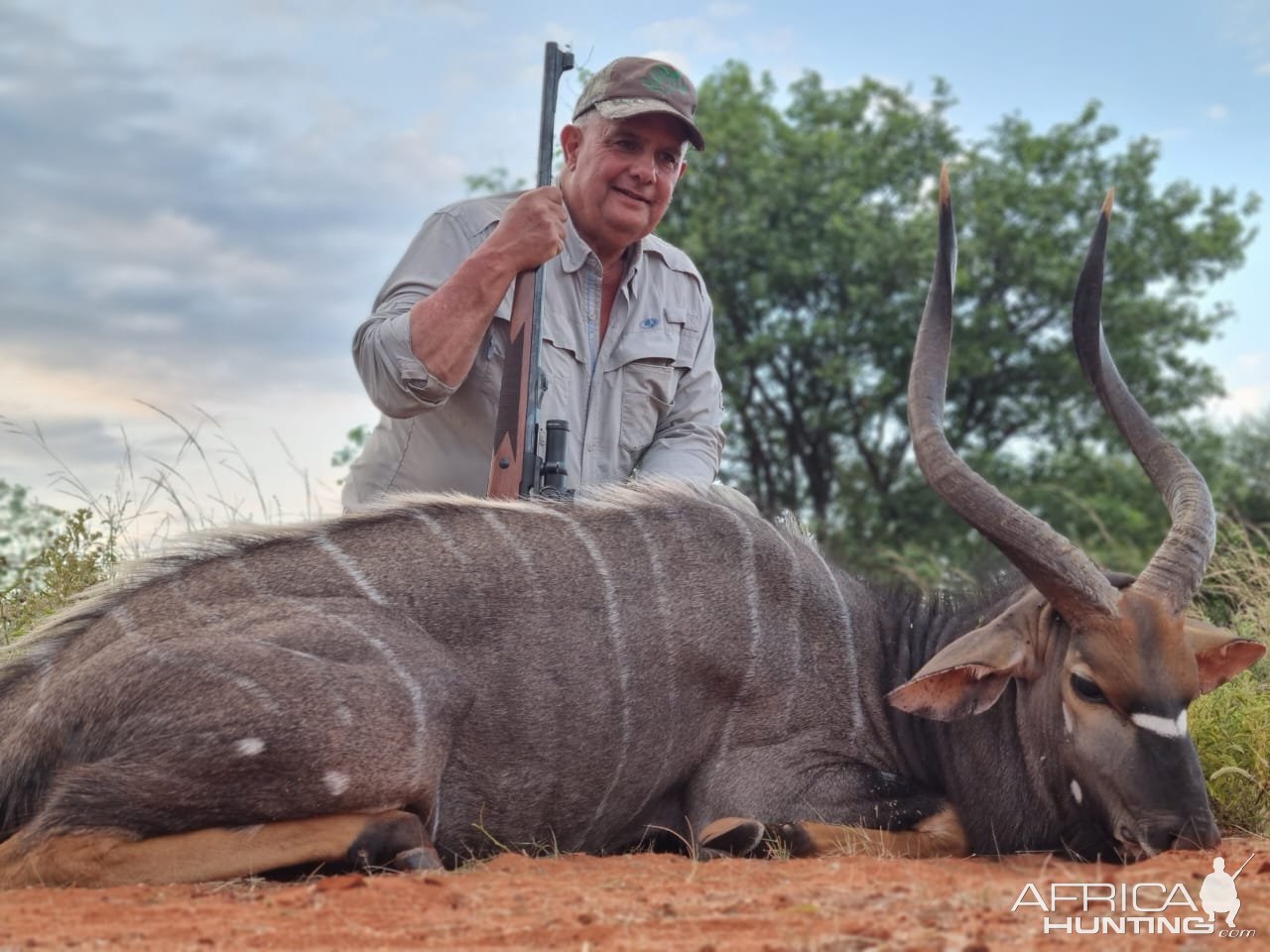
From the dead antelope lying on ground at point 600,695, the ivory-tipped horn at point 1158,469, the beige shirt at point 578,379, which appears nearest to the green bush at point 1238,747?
the dead antelope lying on ground at point 600,695

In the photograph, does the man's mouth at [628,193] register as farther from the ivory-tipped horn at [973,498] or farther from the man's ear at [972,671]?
the man's ear at [972,671]

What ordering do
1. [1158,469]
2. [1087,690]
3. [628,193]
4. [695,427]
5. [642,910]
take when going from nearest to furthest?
[642,910] < [1087,690] < [1158,469] < [628,193] < [695,427]

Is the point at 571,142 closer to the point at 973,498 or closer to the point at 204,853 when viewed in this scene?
the point at 973,498

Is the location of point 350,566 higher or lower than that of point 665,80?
lower

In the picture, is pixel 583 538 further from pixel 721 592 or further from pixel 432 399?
pixel 432 399

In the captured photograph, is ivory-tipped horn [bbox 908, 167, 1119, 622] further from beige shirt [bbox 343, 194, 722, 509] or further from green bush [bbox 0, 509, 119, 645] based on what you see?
green bush [bbox 0, 509, 119, 645]

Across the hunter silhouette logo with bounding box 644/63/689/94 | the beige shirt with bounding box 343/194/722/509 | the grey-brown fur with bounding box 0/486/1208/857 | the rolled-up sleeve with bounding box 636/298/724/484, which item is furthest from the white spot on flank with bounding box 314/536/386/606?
the hunter silhouette logo with bounding box 644/63/689/94

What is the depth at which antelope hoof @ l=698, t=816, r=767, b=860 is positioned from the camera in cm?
343

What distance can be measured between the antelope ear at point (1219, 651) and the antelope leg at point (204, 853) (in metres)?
1.96

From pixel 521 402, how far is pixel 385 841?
63.3 inches

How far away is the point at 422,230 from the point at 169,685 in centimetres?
213

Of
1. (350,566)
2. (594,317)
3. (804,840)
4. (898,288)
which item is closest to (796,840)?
(804,840)

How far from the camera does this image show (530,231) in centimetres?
434

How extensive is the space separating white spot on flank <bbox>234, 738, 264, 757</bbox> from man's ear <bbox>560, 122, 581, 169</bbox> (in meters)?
2.66
